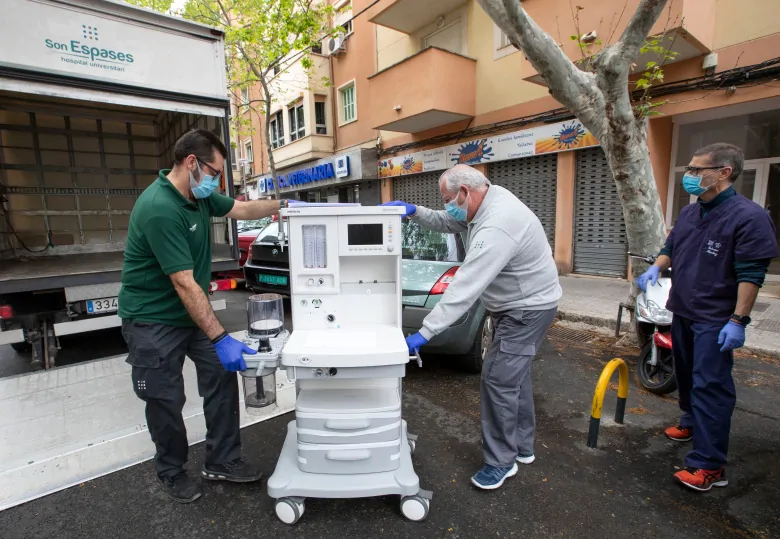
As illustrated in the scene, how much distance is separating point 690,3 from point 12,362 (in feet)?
31.7

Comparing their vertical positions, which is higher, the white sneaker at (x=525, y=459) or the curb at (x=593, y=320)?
the curb at (x=593, y=320)

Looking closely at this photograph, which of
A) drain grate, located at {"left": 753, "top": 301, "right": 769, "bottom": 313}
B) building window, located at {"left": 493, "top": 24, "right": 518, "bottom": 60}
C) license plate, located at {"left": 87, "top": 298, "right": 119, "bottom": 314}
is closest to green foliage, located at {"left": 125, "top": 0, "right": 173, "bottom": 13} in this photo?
building window, located at {"left": 493, "top": 24, "right": 518, "bottom": 60}

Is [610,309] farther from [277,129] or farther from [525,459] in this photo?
[277,129]

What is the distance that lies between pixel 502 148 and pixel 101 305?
27.0ft

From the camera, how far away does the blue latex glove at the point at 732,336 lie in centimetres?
223

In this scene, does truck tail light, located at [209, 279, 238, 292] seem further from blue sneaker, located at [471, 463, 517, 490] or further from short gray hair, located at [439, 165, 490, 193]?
blue sneaker, located at [471, 463, 517, 490]

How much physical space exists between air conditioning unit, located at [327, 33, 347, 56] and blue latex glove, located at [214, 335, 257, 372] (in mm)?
14199

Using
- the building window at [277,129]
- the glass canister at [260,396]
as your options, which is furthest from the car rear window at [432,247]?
the building window at [277,129]

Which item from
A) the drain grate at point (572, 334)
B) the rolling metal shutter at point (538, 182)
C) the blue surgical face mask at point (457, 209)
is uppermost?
the rolling metal shutter at point (538, 182)

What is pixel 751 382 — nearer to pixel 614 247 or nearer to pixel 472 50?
pixel 614 247

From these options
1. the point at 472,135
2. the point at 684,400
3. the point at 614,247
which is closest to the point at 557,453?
the point at 684,400

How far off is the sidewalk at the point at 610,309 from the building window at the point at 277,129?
14.1m

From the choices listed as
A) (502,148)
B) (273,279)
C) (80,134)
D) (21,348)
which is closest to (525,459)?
(273,279)

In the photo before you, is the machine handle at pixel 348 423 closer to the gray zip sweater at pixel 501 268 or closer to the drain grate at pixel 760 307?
the gray zip sweater at pixel 501 268
